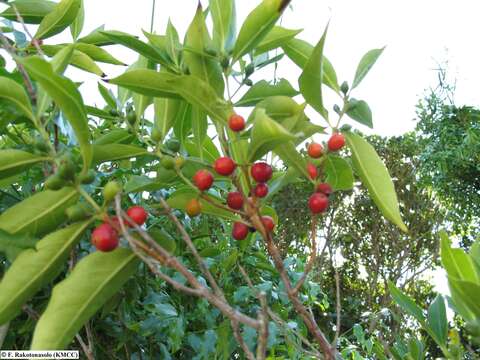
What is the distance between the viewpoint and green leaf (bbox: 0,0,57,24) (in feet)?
3.99

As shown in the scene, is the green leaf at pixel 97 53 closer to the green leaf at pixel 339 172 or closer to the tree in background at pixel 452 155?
the green leaf at pixel 339 172

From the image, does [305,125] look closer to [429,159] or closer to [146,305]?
[146,305]

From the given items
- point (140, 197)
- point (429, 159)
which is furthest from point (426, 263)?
point (140, 197)

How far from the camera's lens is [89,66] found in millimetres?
1192

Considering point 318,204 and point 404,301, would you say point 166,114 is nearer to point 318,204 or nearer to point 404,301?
point 318,204

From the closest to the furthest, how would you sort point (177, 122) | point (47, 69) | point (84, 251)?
1. point (47, 69)
2. point (177, 122)
3. point (84, 251)

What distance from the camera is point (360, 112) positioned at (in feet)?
2.82

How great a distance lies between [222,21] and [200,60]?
0.08 m

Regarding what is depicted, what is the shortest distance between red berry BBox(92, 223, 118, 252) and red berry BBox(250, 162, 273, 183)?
17 cm

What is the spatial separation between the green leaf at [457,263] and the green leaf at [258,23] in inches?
12.9

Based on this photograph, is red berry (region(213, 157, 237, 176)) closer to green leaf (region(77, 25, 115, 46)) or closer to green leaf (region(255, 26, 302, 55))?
green leaf (region(255, 26, 302, 55))

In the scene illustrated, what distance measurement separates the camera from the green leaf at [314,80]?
2.35 ft

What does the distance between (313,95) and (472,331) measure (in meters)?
0.32

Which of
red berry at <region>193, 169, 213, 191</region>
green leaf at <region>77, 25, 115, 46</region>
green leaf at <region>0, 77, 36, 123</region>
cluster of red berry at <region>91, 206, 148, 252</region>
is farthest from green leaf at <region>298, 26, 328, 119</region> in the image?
green leaf at <region>77, 25, 115, 46</region>
